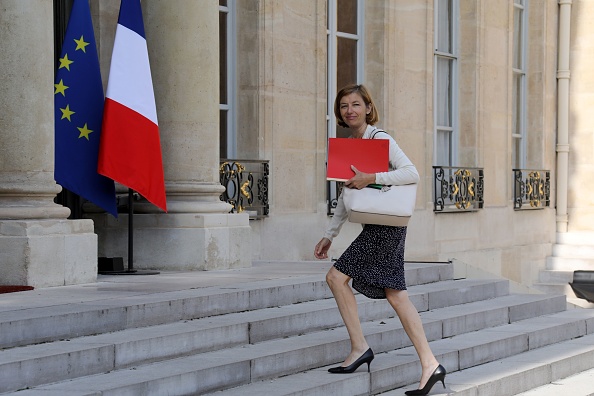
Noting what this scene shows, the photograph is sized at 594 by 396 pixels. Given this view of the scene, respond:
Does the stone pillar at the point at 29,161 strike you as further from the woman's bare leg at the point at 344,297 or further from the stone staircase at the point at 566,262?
the stone staircase at the point at 566,262

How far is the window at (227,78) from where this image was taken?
11703 mm

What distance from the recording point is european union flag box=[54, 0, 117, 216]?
905 cm

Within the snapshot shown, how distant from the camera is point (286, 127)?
12016mm

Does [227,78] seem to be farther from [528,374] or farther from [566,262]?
[566,262]

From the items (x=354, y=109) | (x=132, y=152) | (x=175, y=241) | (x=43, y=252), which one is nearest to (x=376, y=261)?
(x=354, y=109)

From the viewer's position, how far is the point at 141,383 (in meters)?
5.83

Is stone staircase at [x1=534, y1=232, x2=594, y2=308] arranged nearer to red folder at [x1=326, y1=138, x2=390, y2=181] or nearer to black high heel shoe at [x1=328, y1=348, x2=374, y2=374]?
black high heel shoe at [x1=328, y1=348, x2=374, y2=374]

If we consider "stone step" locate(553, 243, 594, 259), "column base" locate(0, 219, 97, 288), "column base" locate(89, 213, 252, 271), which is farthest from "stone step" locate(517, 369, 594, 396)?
"stone step" locate(553, 243, 594, 259)

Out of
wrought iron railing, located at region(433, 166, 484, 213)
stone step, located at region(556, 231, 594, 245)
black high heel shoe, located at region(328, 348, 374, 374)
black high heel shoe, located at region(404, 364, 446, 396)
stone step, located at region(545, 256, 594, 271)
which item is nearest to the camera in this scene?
black high heel shoe, located at region(404, 364, 446, 396)

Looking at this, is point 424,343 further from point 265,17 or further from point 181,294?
point 265,17

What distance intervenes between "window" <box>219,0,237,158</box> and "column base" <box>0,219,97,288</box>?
3.49 metres

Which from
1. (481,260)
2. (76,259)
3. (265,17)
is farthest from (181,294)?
(481,260)

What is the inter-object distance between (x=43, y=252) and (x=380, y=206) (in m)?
2.70

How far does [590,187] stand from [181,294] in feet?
36.8
